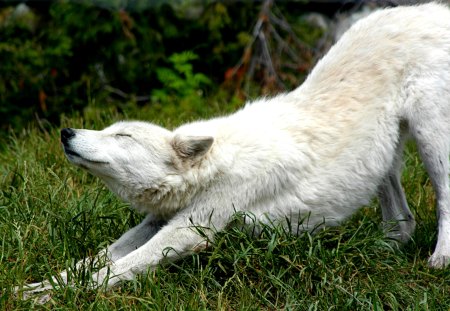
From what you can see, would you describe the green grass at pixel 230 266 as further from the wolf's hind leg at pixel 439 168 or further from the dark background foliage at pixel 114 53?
the dark background foliage at pixel 114 53

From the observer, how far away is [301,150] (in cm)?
538

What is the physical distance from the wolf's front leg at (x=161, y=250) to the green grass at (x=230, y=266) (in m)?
0.07

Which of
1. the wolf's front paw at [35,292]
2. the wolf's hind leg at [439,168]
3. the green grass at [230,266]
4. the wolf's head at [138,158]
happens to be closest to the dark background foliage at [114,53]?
the green grass at [230,266]

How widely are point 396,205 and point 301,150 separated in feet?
3.49

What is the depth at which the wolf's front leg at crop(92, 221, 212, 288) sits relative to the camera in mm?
4957

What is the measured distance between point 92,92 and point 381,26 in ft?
15.3

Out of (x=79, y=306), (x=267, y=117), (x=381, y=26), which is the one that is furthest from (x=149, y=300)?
(x=381, y=26)

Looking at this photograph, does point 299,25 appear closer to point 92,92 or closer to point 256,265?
point 92,92

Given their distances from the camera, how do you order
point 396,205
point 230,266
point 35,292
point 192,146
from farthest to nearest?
point 396,205 < point 192,146 < point 230,266 < point 35,292

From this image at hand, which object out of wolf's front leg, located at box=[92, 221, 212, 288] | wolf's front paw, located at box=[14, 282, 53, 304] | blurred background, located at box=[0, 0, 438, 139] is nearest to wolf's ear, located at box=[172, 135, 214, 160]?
wolf's front leg, located at box=[92, 221, 212, 288]

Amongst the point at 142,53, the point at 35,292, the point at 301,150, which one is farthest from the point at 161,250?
the point at 142,53

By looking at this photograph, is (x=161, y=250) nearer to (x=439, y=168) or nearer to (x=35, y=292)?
(x=35, y=292)

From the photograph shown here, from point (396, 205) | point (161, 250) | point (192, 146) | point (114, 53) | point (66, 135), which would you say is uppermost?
point (66, 135)

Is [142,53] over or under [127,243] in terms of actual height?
under
